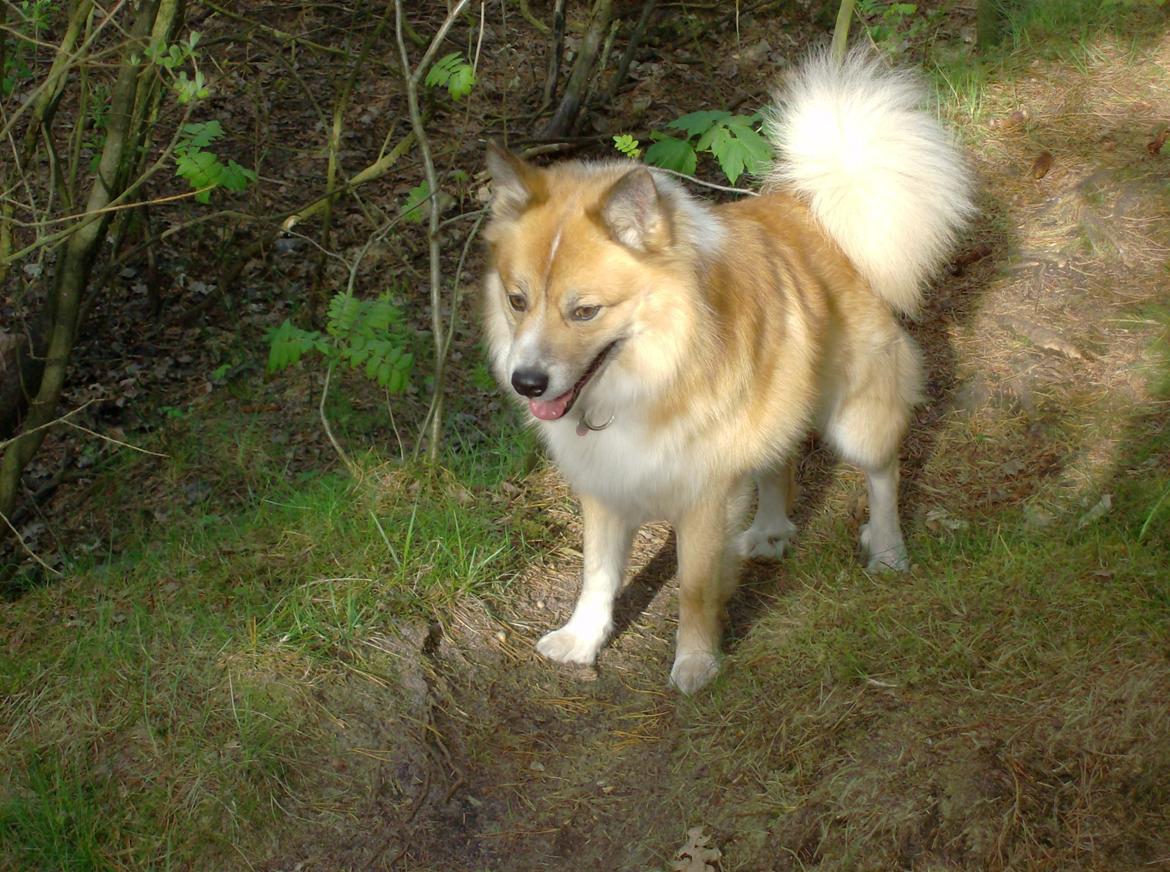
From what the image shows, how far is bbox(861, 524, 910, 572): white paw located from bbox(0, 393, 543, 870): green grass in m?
1.14

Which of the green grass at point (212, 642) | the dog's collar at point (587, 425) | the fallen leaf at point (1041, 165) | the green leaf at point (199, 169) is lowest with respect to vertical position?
the green grass at point (212, 642)

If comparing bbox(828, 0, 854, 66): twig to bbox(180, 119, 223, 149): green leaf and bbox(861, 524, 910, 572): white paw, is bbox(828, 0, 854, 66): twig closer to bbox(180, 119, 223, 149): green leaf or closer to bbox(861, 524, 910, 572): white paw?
bbox(861, 524, 910, 572): white paw

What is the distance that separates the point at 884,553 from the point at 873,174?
4.06ft

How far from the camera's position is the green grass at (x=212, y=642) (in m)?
2.71

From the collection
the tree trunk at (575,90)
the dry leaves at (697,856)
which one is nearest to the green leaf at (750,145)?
the dry leaves at (697,856)

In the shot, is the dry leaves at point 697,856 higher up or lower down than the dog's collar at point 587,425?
lower down

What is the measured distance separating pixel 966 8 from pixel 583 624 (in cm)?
495

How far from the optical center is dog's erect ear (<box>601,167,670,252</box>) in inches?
103

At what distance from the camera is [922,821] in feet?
7.99

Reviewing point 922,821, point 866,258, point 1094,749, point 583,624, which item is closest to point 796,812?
point 922,821

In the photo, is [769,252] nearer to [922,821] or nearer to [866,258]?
[866,258]

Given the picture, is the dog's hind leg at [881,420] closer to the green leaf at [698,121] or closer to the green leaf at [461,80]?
the green leaf at [698,121]

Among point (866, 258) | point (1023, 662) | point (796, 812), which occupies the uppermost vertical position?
point (866, 258)

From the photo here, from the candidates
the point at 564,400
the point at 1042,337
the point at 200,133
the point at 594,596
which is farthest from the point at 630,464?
the point at 1042,337
